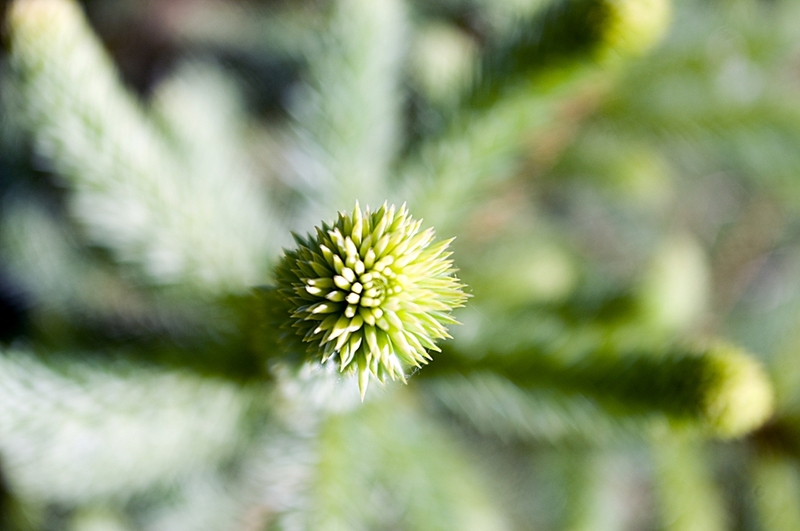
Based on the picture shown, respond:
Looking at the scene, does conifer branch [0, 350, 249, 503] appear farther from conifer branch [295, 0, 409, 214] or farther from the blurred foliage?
conifer branch [295, 0, 409, 214]

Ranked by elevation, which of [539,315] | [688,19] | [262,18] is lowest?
[539,315]

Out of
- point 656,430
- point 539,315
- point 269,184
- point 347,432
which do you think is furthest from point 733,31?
point 347,432

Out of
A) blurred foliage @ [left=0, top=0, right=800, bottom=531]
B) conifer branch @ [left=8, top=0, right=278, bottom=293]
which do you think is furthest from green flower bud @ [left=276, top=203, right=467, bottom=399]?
conifer branch @ [left=8, top=0, right=278, bottom=293]

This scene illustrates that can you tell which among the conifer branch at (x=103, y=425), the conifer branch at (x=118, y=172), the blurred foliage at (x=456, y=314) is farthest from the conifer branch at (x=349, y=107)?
the conifer branch at (x=103, y=425)

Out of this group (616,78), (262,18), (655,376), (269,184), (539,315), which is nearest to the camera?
(655,376)

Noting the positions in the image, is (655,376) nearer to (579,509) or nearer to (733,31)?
(579,509)

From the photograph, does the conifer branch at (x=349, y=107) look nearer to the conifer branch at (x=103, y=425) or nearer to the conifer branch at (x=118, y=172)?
the conifer branch at (x=118, y=172)
